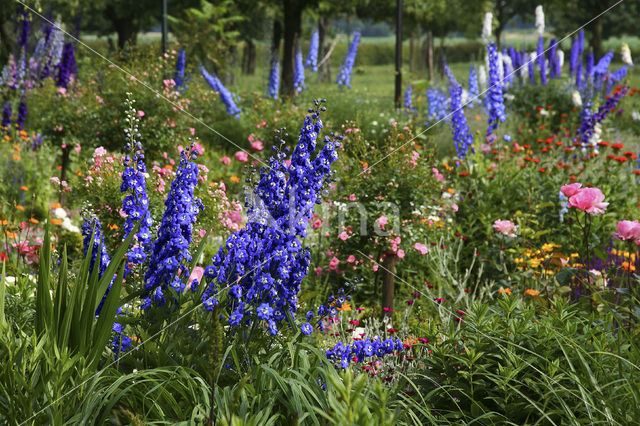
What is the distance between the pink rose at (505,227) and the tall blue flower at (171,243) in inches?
99.0

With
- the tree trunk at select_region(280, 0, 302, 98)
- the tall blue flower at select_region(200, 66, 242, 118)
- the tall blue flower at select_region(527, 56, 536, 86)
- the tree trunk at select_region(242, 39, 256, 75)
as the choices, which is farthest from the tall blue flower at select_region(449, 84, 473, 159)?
the tree trunk at select_region(242, 39, 256, 75)

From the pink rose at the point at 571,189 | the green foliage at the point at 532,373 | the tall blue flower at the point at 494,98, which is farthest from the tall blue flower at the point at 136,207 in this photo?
the tall blue flower at the point at 494,98

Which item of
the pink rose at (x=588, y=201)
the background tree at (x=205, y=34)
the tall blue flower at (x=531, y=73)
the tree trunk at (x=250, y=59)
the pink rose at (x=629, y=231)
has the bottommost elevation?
the tree trunk at (x=250, y=59)

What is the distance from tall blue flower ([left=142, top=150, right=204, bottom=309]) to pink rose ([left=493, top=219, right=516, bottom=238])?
2514mm

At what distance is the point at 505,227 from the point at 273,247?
2.31 meters

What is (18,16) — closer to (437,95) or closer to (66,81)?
(66,81)

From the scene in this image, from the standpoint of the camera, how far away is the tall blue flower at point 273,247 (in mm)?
2742

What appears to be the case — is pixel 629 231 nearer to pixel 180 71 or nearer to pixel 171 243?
pixel 171 243

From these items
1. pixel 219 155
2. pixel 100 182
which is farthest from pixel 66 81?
pixel 100 182

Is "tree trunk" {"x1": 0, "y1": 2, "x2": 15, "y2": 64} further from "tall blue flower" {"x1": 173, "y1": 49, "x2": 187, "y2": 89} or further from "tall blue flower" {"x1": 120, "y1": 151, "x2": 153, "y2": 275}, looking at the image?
"tall blue flower" {"x1": 120, "y1": 151, "x2": 153, "y2": 275}

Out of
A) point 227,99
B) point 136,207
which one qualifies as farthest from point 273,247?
point 227,99

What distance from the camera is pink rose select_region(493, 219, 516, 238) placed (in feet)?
14.7

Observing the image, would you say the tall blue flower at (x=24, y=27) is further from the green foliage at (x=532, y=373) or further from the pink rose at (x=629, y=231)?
the pink rose at (x=629, y=231)

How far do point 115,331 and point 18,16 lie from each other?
358 inches
